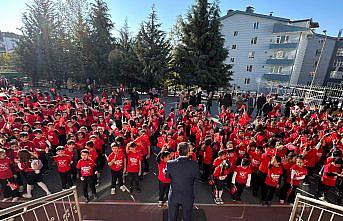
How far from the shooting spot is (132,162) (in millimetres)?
5797

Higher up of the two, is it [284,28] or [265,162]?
[284,28]

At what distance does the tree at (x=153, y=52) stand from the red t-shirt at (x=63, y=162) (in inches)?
618

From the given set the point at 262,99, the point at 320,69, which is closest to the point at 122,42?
the point at 262,99

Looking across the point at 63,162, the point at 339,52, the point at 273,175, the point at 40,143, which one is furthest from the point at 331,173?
the point at 339,52

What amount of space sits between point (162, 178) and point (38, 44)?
26715 mm

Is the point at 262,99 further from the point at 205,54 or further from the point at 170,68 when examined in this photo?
the point at 170,68

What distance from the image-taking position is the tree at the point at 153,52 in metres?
20.7

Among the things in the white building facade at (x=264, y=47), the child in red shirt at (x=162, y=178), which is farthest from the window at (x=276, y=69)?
the child in red shirt at (x=162, y=178)

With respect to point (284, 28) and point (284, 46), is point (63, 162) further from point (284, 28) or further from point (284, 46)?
point (284, 28)

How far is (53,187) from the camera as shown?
635 centimetres

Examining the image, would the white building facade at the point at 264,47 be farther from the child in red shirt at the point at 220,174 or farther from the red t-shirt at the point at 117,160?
the red t-shirt at the point at 117,160

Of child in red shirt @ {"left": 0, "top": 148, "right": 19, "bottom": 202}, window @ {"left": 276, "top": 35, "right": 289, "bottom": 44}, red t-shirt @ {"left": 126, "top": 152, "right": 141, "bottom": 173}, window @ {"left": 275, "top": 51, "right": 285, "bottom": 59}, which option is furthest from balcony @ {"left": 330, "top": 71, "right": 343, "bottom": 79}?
child in red shirt @ {"left": 0, "top": 148, "right": 19, "bottom": 202}

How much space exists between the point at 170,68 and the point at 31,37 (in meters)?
17.5

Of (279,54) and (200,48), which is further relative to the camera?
(279,54)
